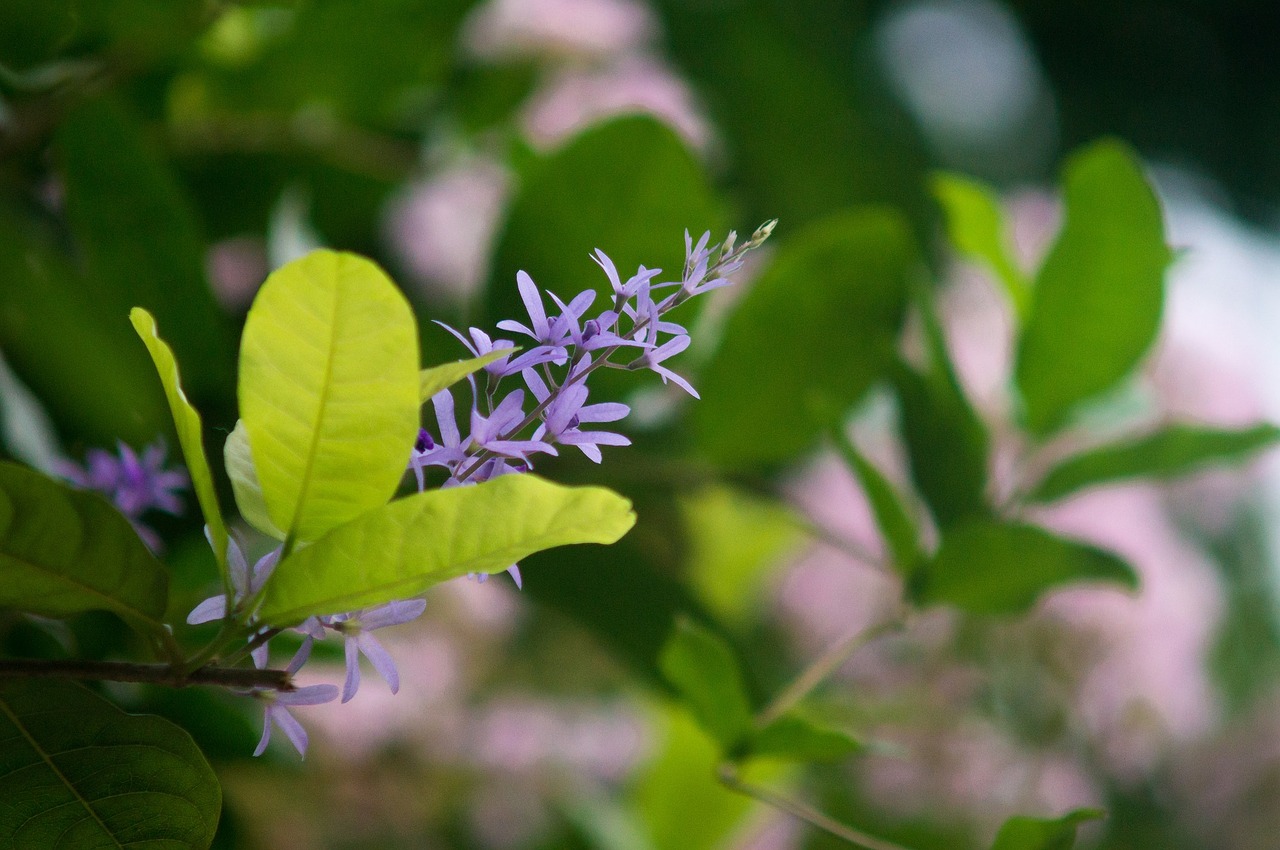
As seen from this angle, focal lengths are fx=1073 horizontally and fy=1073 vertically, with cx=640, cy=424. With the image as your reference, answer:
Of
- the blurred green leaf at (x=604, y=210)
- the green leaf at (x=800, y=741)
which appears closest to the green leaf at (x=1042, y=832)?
the green leaf at (x=800, y=741)

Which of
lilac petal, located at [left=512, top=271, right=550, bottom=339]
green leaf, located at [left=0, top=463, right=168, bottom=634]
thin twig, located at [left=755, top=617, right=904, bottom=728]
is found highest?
lilac petal, located at [left=512, top=271, right=550, bottom=339]

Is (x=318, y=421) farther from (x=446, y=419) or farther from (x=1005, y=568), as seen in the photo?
(x=1005, y=568)

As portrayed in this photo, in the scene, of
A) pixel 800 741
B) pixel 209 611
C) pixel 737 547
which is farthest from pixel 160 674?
pixel 737 547

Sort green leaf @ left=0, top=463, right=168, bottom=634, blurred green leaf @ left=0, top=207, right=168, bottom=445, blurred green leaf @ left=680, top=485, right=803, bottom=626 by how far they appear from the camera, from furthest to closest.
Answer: blurred green leaf @ left=680, top=485, right=803, bottom=626, blurred green leaf @ left=0, top=207, right=168, bottom=445, green leaf @ left=0, top=463, right=168, bottom=634

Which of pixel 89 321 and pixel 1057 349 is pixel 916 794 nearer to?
pixel 1057 349

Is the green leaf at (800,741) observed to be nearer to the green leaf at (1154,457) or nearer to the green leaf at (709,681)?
the green leaf at (709,681)

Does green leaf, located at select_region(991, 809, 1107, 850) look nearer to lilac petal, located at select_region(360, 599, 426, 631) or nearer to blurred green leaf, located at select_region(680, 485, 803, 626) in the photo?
lilac petal, located at select_region(360, 599, 426, 631)

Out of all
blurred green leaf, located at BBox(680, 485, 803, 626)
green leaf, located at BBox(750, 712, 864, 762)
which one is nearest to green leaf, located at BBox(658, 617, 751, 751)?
green leaf, located at BBox(750, 712, 864, 762)
